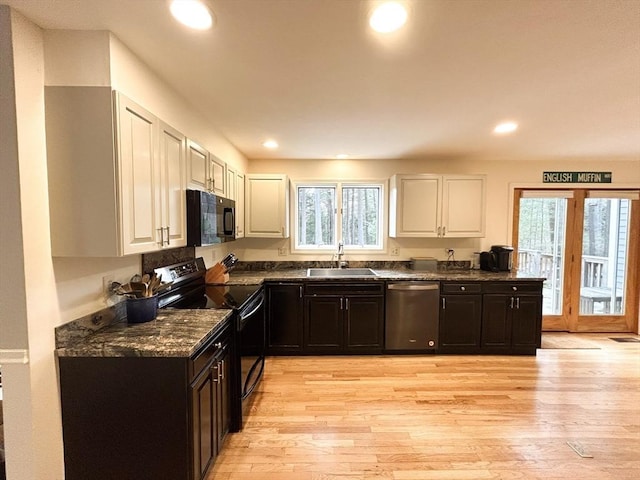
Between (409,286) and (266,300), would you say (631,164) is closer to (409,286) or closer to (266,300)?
(409,286)

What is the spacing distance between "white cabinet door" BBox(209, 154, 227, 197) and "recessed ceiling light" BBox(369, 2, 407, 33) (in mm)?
1730

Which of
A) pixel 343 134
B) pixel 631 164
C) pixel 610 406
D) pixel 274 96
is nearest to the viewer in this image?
pixel 274 96

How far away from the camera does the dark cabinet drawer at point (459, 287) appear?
11.4ft

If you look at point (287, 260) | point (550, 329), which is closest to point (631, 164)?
point (550, 329)

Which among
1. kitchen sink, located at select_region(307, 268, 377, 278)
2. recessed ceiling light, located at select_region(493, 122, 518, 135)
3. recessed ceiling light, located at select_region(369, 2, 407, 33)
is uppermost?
recessed ceiling light, located at select_region(369, 2, 407, 33)

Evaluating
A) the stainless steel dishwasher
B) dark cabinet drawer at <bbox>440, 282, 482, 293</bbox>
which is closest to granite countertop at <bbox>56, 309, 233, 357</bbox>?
the stainless steel dishwasher

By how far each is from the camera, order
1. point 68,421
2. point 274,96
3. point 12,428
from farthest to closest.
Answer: point 274,96
point 68,421
point 12,428

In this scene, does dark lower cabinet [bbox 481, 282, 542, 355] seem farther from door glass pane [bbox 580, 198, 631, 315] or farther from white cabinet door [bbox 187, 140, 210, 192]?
white cabinet door [bbox 187, 140, 210, 192]

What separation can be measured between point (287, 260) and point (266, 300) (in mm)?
926

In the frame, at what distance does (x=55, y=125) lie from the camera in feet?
4.65

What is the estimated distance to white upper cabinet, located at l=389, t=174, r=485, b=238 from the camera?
3.76 meters

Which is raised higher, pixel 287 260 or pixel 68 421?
pixel 287 260

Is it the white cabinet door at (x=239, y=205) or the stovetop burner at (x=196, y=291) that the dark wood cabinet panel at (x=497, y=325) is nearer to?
the stovetop burner at (x=196, y=291)

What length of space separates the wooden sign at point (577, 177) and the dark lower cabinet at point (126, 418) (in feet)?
15.9
